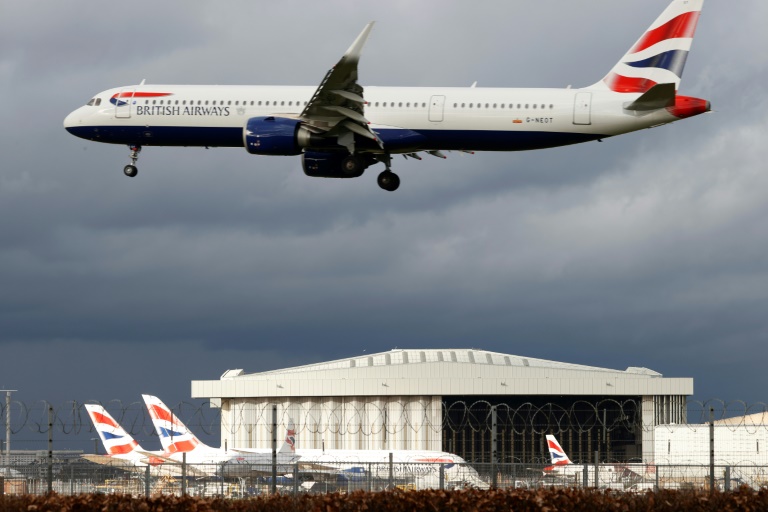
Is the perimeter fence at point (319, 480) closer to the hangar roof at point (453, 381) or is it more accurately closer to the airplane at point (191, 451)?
the airplane at point (191, 451)

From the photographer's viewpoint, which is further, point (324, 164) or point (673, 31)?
point (673, 31)

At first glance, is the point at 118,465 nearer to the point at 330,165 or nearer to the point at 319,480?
the point at 330,165

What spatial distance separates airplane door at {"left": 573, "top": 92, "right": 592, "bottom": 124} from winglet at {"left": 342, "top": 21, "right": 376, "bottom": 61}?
989 cm

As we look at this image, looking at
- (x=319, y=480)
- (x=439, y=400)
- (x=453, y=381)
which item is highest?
(x=453, y=381)

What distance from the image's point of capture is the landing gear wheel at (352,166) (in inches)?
2132

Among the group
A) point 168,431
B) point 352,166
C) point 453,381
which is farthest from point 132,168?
point 453,381

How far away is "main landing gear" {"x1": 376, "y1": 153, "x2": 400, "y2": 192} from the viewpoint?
185 ft

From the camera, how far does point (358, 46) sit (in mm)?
49219

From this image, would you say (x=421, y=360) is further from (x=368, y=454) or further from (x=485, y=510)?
(x=485, y=510)

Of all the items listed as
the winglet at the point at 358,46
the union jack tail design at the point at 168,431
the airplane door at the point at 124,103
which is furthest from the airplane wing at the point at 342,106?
the union jack tail design at the point at 168,431

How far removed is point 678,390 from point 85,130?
53.9 m

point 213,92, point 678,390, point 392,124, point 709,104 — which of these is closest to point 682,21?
point 709,104

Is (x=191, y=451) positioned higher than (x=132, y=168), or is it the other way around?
(x=132, y=168)

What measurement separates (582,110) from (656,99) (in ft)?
10.4
